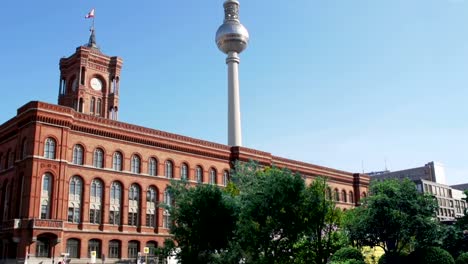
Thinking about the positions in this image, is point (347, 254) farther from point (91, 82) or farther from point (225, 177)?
point (91, 82)

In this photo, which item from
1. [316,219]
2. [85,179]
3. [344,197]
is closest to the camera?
[316,219]

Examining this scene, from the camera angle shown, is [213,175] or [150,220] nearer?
[150,220]

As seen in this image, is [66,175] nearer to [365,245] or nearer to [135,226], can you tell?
[135,226]

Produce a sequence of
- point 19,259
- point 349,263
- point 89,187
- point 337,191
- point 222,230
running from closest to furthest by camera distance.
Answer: point 222,230 < point 349,263 < point 19,259 < point 89,187 < point 337,191

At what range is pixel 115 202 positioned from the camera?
52.7 meters

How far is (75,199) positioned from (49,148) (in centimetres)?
610

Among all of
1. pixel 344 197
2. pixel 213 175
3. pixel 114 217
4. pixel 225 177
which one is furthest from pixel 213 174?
pixel 344 197

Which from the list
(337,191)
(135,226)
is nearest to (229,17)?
(337,191)

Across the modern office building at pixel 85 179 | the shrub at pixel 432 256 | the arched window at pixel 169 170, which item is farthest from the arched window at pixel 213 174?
the shrub at pixel 432 256

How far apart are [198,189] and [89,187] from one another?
25.4 m

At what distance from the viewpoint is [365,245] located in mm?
44500

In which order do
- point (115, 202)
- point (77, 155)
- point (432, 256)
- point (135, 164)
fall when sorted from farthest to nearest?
point (135, 164), point (115, 202), point (77, 155), point (432, 256)

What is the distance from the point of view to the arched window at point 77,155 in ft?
164

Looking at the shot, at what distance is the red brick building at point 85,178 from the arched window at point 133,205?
0.11 metres
